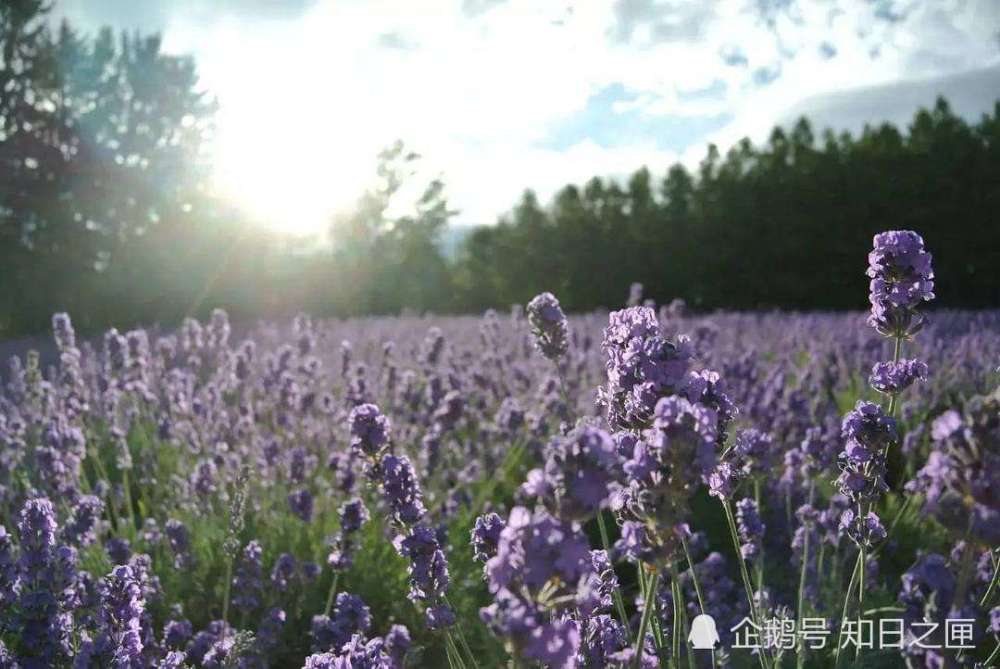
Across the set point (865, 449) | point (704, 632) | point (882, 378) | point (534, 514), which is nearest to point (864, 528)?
point (865, 449)

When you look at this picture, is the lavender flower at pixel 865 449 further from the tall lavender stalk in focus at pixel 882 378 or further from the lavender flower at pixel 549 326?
the lavender flower at pixel 549 326

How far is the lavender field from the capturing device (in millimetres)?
1144

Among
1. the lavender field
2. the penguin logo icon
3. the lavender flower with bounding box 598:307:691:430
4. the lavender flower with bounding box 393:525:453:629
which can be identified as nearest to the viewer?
the lavender field

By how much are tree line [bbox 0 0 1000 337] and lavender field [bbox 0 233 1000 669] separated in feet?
53.3

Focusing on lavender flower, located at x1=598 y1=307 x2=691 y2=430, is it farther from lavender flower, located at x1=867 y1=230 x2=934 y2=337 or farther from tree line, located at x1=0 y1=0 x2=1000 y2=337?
tree line, located at x1=0 y1=0 x2=1000 y2=337

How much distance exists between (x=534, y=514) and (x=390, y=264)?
104ft

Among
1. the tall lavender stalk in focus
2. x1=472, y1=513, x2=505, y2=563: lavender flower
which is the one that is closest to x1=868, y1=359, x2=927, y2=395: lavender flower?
the tall lavender stalk in focus

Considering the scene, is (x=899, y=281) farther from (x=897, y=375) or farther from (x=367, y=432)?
(x=367, y=432)

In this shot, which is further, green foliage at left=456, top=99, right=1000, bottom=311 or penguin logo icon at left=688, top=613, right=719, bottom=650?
green foliage at left=456, top=99, right=1000, bottom=311

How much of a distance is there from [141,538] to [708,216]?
71.2 feet

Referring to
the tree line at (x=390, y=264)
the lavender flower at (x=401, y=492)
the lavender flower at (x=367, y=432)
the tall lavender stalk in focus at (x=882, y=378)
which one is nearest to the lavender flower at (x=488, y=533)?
the lavender flower at (x=401, y=492)

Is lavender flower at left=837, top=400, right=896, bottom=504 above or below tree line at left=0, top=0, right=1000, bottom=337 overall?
below

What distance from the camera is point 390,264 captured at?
32.2 meters

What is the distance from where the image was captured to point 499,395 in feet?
19.1
